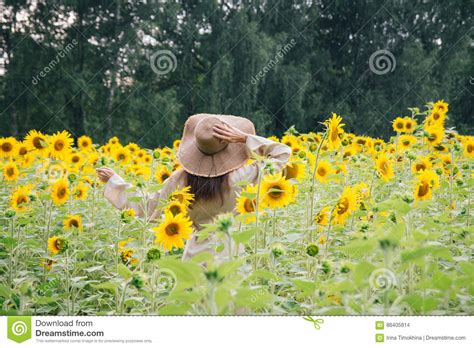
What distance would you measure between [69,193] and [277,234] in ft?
2.50

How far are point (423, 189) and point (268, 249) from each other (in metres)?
0.49

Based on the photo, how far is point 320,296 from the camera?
1218 mm

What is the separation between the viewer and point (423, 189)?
66.6 inches

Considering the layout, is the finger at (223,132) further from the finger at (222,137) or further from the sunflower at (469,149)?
the sunflower at (469,149)

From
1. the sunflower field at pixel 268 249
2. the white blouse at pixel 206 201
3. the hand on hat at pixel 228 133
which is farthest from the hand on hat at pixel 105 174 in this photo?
the hand on hat at pixel 228 133

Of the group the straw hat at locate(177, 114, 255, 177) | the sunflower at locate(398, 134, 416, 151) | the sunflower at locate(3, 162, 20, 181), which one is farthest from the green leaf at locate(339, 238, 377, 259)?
the sunflower at locate(3, 162, 20, 181)

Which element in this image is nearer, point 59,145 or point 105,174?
point 105,174

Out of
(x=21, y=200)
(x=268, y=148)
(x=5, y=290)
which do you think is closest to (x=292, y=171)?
(x=268, y=148)

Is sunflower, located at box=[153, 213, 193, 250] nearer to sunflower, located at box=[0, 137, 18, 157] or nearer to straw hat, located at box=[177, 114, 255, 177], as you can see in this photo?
straw hat, located at box=[177, 114, 255, 177]

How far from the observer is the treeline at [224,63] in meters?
9.31

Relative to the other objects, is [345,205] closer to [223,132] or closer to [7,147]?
[223,132]

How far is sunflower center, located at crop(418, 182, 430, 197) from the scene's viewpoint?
66.5 inches

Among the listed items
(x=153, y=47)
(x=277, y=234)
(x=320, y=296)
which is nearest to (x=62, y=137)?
(x=277, y=234)
